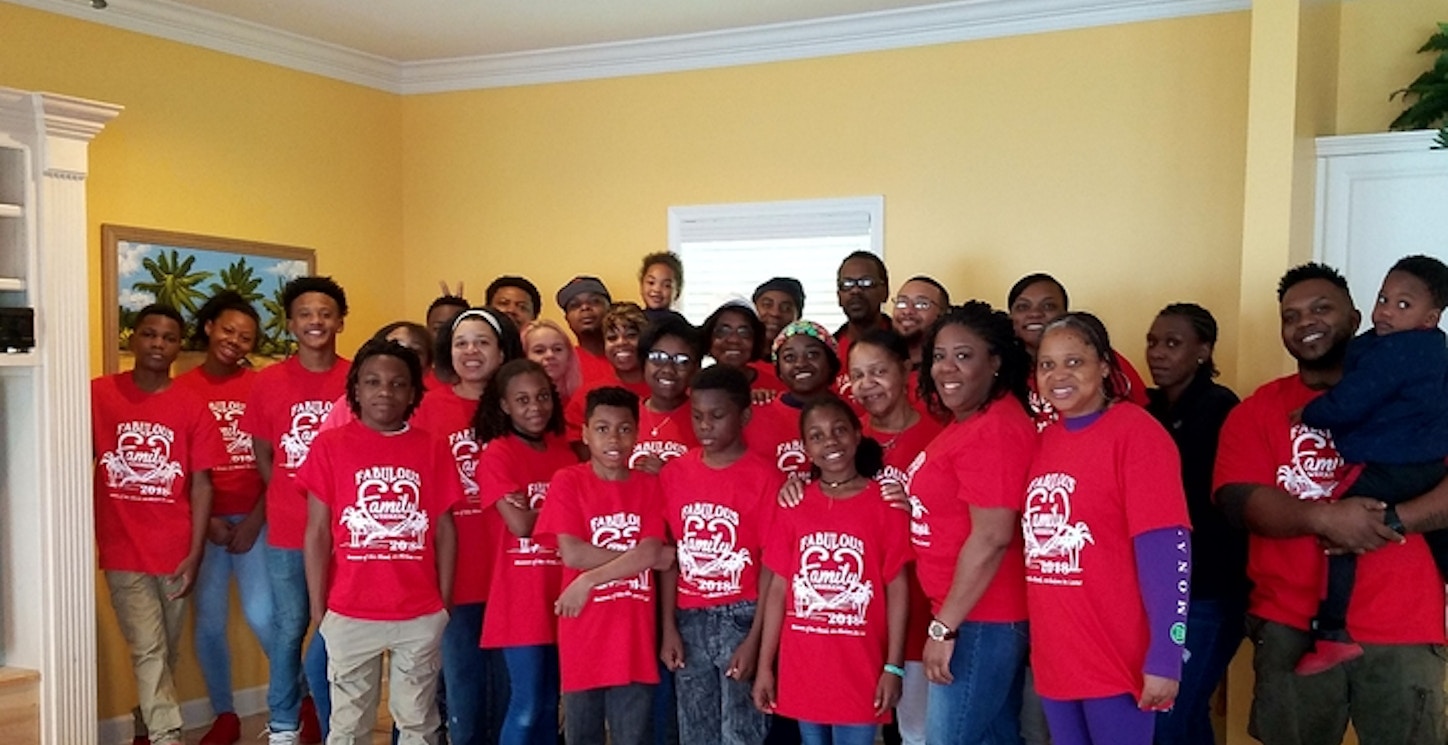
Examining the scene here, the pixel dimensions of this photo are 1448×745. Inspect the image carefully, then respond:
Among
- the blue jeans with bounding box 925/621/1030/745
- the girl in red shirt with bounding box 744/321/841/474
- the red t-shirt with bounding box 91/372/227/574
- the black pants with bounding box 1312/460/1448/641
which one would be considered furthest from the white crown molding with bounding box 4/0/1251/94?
the blue jeans with bounding box 925/621/1030/745

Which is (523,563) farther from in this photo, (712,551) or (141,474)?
(141,474)

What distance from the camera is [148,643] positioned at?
416 cm

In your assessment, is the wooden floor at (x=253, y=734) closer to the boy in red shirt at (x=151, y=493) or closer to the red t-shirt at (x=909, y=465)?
the boy in red shirt at (x=151, y=493)

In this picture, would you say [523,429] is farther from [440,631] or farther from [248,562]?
[248,562]

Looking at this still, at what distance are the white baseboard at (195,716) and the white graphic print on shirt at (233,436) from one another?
97cm

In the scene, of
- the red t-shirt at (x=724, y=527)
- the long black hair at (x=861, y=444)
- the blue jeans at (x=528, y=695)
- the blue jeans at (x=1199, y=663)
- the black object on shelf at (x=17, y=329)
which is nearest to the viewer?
the long black hair at (x=861, y=444)

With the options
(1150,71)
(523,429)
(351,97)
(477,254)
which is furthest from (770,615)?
(351,97)

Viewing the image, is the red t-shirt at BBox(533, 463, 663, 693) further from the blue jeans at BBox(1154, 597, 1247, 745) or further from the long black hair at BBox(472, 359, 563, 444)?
the blue jeans at BBox(1154, 597, 1247, 745)

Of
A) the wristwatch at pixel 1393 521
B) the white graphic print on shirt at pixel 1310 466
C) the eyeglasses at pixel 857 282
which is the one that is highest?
the eyeglasses at pixel 857 282

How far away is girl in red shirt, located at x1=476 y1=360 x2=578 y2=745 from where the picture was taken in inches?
131

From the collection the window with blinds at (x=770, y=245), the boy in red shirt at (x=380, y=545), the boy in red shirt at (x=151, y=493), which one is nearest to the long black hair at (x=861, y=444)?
the boy in red shirt at (x=380, y=545)

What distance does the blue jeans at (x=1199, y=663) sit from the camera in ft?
10.6

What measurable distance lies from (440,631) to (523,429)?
0.62m

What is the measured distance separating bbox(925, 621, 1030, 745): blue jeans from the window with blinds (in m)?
2.44
